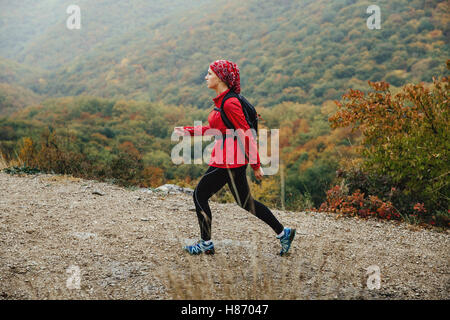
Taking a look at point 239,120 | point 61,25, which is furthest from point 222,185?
point 61,25

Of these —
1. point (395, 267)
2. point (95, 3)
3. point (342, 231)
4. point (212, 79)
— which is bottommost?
point (342, 231)

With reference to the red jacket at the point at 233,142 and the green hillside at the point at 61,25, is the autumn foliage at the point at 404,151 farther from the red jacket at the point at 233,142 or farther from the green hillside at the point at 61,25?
the green hillside at the point at 61,25

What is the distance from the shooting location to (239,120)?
2.74m

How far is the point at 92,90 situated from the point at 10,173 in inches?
2225

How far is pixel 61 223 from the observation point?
3951 millimetres

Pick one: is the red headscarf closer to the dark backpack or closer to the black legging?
the dark backpack

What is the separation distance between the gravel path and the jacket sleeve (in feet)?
2.41

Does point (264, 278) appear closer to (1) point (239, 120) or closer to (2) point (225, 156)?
(2) point (225, 156)

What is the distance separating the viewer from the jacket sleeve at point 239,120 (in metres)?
2.74

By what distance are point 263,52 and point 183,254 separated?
54751mm

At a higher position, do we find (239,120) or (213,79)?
(213,79)

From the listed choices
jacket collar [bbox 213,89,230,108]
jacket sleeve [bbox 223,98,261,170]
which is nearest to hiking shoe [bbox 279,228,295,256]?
jacket sleeve [bbox 223,98,261,170]

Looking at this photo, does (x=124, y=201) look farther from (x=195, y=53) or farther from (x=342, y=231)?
(x=195, y=53)
